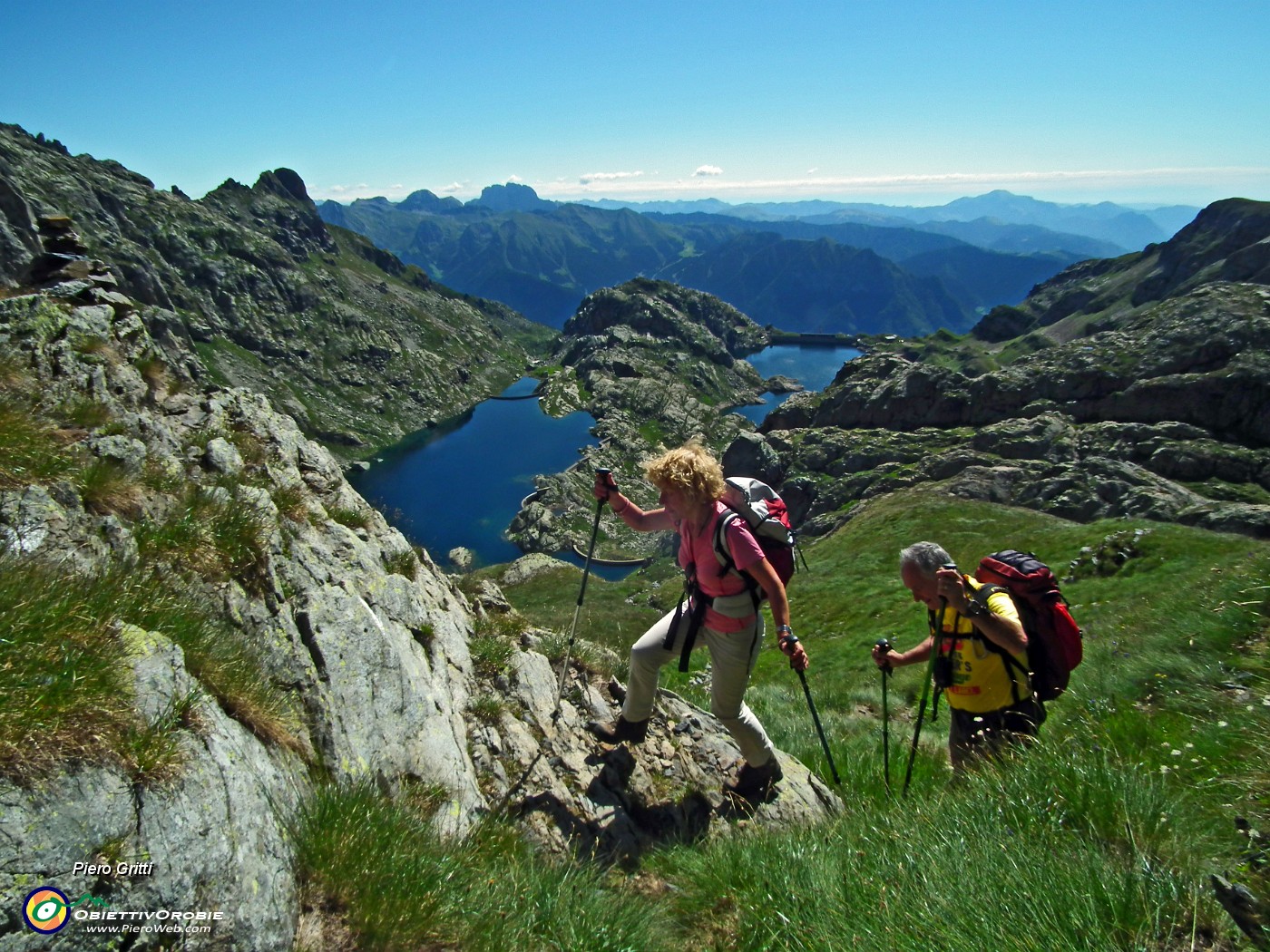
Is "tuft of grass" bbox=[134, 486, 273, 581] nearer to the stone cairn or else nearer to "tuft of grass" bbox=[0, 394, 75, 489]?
"tuft of grass" bbox=[0, 394, 75, 489]

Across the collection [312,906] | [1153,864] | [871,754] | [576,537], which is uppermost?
[1153,864]

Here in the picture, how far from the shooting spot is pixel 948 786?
6.11 metres

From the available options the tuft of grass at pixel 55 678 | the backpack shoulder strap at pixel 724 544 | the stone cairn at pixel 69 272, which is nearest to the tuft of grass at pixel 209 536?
the tuft of grass at pixel 55 678

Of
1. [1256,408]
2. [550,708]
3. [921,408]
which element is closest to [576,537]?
[921,408]

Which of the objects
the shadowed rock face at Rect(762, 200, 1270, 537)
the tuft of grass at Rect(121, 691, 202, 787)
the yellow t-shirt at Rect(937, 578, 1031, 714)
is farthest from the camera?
the shadowed rock face at Rect(762, 200, 1270, 537)

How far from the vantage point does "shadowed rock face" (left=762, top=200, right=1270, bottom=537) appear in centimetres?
6284

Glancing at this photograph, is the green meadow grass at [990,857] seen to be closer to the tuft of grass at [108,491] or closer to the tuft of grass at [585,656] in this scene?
the tuft of grass at [585,656]

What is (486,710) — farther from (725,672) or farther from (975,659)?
(975,659)

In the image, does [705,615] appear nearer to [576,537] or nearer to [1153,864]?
[1153,864]

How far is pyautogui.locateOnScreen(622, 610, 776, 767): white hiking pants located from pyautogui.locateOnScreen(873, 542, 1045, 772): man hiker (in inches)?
69.5

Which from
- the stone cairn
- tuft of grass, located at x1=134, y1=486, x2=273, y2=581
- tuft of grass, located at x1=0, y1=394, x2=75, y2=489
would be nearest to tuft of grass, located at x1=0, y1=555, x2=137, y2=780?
tuft of grass, located at x1=134, y1=486, x2=273, y2=581

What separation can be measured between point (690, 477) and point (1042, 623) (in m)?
3.71

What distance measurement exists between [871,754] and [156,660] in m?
7.98

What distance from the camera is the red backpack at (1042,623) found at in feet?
19.7
